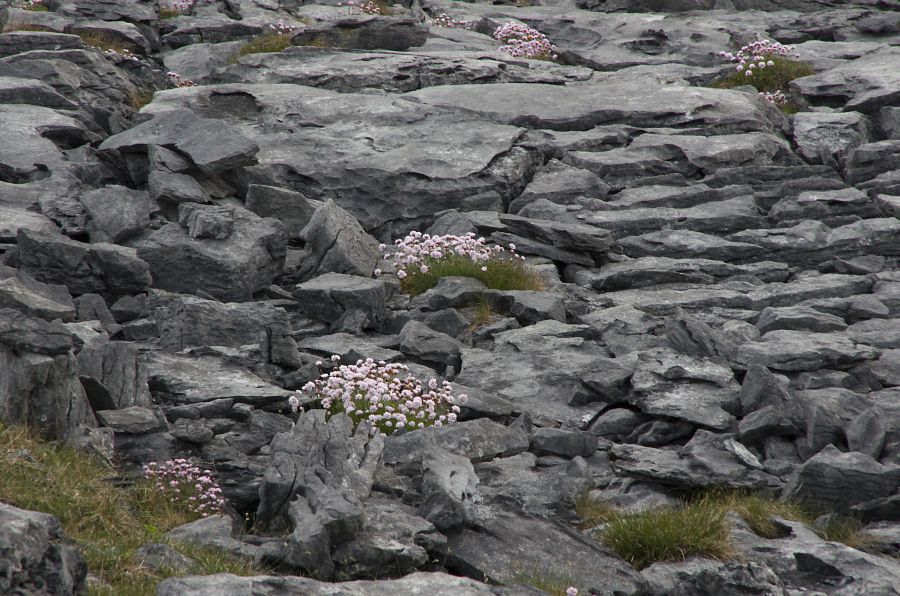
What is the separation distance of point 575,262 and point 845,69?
1105cm

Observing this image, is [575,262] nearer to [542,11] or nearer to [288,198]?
[288,198]

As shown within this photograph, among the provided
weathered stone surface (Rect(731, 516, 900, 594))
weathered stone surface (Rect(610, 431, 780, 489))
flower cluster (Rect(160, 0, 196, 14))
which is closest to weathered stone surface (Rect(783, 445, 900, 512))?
weathered stone surface (Rect(610, 431, 780, 489))

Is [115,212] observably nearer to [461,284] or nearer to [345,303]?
[345,303]

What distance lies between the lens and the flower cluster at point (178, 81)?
22.5m

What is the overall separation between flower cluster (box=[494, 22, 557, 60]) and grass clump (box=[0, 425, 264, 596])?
64.3 feet

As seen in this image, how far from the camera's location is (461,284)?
46.6 ft

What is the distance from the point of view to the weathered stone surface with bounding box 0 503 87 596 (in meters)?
5.52

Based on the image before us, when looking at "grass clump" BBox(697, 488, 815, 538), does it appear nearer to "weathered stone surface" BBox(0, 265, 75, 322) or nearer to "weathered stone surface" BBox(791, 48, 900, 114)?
"weathered stone surface" BBox(0, 265, 75, 322)

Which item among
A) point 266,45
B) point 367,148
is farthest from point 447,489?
point 266,45

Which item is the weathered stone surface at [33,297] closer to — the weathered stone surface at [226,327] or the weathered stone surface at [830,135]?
the weathered stone surface at [226,327]

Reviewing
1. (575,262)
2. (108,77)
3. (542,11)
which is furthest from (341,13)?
(575,262)

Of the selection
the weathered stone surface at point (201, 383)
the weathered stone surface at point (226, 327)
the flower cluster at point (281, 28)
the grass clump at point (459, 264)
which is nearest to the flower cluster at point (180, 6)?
the flower cluster at point (281, 28)

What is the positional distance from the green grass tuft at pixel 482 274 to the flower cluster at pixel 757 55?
11.2 meters

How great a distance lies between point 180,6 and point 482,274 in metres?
18.0
